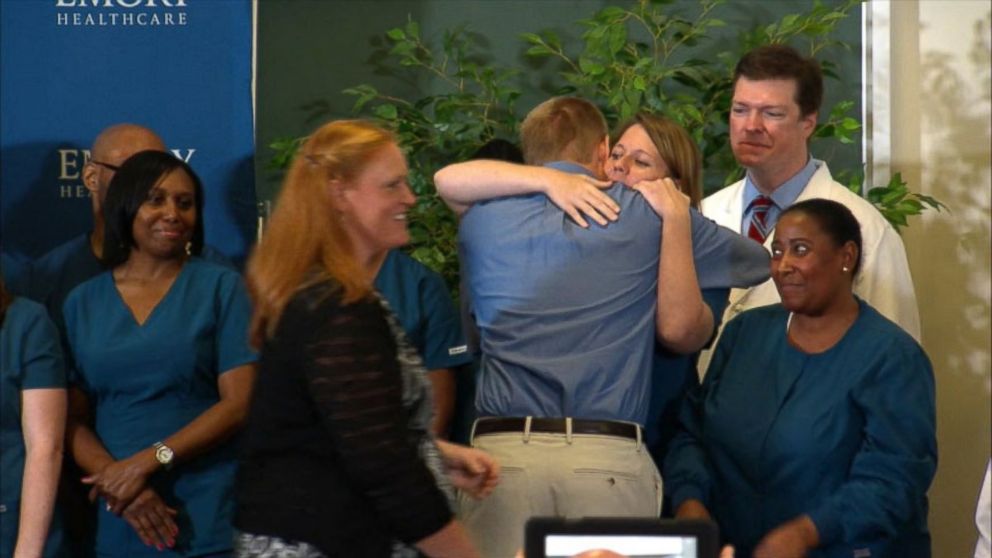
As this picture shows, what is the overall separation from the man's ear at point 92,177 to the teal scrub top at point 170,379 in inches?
18.7

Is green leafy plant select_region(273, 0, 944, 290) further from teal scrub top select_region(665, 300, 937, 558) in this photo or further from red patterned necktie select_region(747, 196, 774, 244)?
teal scrub top select_region(665, 300, 937, 558)

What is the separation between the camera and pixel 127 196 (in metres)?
3.40

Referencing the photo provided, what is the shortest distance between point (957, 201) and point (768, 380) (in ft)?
6.12

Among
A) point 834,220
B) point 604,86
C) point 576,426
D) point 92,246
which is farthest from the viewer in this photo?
point 604,86

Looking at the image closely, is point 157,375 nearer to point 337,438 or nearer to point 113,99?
point 113,99

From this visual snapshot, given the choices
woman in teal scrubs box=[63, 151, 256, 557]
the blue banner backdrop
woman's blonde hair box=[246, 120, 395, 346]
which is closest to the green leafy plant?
the blue banner backdrop

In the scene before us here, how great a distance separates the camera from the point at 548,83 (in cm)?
477

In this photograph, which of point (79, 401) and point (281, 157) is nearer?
point (79, 401)

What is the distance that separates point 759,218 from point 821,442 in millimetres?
809

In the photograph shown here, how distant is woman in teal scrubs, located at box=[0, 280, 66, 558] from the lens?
321cm

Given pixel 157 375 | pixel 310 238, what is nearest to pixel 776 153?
pixel 157 375

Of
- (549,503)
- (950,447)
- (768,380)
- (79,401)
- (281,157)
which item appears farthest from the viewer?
(950,447)

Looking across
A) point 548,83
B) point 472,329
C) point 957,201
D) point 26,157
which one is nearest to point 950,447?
point 957,201

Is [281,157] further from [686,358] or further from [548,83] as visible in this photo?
[686,358]
